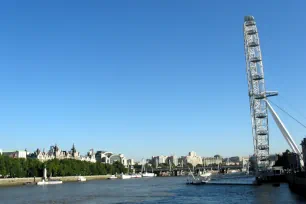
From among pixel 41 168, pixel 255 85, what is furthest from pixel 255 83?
pixel 41 168

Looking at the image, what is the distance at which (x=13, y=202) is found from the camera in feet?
159

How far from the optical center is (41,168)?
120 meters

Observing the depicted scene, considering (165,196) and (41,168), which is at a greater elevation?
(41,168)

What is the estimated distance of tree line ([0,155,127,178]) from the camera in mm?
106812

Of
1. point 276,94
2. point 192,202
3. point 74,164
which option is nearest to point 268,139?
point 276,94

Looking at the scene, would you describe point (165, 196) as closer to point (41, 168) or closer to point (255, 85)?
point (255, 85)

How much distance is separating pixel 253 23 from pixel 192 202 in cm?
3826

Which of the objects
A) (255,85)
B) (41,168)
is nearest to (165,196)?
(255,85)

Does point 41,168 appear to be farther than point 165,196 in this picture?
Yes

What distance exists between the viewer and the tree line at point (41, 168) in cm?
10681

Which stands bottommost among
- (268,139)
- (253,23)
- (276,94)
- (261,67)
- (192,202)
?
(192,202)

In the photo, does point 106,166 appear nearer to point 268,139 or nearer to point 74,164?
point 74,164

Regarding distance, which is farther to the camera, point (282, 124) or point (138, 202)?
point (282, 124)

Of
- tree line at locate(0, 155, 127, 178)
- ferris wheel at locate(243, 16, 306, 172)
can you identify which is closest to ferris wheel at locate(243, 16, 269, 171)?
ferris wheel at locate(243, 16, 306, 172)
